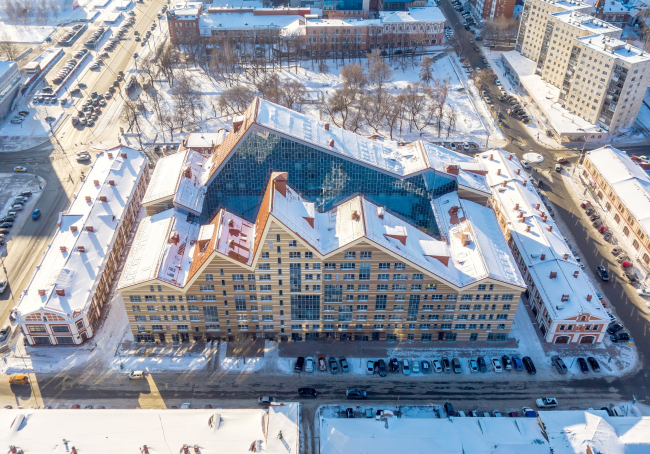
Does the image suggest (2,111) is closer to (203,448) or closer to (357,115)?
(357,115)

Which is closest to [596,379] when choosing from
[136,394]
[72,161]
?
[136,394]

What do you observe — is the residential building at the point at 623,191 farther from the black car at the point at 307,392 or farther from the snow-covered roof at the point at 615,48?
the black car at the point at 307,392

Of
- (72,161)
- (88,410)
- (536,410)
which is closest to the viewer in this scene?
(88,410)

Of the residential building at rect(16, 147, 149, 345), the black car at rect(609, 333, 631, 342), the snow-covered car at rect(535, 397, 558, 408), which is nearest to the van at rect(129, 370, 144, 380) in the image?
the residential building at rect(16, 147, 149, 345)

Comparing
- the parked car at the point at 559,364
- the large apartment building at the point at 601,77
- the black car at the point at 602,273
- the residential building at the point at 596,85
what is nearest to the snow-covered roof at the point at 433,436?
the parked car at the point at 559,364

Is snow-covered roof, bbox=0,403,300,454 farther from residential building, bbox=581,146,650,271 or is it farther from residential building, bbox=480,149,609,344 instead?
residential building, bbox=581,146,650,271

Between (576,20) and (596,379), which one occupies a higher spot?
(576,20)
